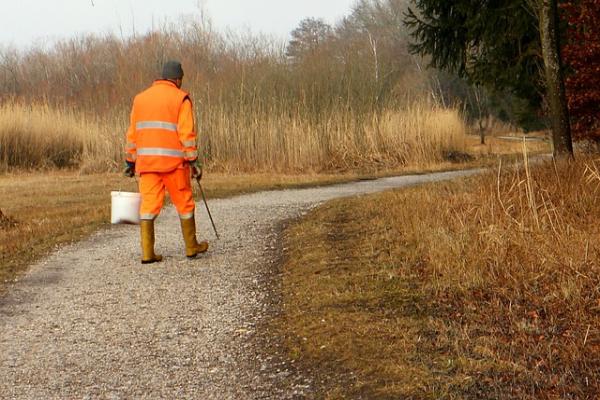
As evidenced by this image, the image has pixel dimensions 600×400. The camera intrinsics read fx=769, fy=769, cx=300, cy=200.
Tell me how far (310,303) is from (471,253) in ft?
4.80

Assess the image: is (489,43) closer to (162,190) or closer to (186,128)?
(186,128)

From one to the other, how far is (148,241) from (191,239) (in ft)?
1.44

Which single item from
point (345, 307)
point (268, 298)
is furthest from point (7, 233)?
point (345, 307)

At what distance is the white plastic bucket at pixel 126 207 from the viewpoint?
8141 mm

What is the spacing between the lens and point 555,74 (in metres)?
10.6

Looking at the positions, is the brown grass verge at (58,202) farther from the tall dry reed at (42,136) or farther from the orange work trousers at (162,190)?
the orange work trousers at (162,190)

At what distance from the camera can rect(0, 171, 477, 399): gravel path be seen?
4461 millimetres

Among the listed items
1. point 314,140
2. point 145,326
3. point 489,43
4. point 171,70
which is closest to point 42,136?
point 314,140

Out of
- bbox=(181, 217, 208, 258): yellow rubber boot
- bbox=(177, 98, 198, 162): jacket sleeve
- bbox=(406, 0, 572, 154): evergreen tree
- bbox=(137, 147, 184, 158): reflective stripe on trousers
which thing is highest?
bbox=(406, 0, 572, 154): evergreen tree

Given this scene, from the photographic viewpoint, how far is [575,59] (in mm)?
11648

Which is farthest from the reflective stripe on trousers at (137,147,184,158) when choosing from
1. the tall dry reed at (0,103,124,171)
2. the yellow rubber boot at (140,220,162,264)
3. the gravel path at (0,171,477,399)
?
the tall dry reed at (0,103,124,171)

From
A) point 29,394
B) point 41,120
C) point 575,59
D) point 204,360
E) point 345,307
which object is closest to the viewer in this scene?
point 29,394

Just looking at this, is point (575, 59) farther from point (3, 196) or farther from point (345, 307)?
point (3, 196)

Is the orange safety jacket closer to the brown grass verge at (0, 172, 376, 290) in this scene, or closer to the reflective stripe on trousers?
the reflective stripe on trousers
